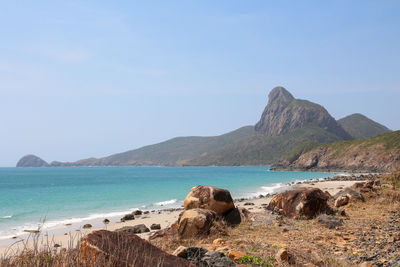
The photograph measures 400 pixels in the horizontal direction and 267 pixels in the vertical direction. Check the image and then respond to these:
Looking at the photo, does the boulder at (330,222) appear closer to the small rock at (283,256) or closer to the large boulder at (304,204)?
the large boulder at (304,204)

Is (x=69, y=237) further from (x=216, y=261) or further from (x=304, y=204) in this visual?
(x=304, y=204)

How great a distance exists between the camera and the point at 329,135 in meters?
189

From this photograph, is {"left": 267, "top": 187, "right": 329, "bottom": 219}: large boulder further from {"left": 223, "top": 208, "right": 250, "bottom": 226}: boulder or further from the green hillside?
the green hillside

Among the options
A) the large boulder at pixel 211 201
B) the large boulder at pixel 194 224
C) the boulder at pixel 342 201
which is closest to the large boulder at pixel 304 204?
the boulder at pixel 342 201

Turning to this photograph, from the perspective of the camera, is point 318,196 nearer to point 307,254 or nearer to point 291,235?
point 291,235

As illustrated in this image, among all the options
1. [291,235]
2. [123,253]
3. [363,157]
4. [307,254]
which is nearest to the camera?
[123,253]

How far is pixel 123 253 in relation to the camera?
4805 mm

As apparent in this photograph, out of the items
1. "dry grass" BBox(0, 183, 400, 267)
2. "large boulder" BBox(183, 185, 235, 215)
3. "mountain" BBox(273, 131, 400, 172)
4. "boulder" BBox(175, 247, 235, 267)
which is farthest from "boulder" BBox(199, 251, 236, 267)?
"mountain" BBox(273, 131, 400, 172)

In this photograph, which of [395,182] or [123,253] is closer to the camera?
[123,253]

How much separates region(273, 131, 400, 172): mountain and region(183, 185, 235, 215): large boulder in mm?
67958

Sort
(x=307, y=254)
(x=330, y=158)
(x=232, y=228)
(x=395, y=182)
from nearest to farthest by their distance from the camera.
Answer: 1. (x=307, y=254)
2. (x=232, y=228)
3. (x=395, y=182)
4. (x=330, y=158)

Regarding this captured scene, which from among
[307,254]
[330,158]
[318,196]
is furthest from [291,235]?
[330,158]

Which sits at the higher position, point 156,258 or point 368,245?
point 156,258

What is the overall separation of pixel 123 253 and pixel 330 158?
120309mm
